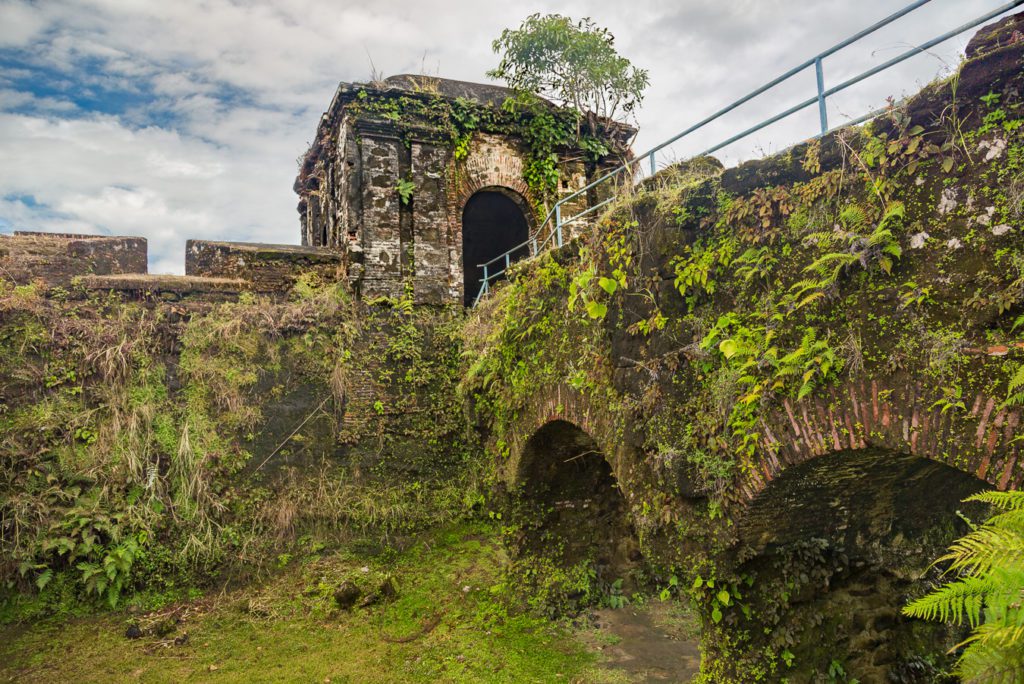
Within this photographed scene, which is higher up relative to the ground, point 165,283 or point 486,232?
point 486,232

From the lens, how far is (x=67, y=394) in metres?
8.69

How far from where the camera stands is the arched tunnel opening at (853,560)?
4.63 meters

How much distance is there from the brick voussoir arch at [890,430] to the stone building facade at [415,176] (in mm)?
7344

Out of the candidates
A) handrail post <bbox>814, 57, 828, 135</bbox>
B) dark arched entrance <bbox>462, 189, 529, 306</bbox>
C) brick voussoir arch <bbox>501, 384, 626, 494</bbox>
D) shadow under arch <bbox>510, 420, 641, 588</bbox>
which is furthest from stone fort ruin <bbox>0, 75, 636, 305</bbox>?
handrail post <bbox>814, 57, 828, 135</bbox>

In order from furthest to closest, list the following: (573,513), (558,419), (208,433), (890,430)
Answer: (208,433), (573,513), (558,419), (890,430)

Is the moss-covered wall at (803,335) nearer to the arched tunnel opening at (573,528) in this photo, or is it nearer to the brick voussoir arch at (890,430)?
the brick voussoir arch at (890,430)

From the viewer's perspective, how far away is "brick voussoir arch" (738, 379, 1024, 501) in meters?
3.33

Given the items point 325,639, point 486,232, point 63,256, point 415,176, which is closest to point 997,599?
point 325,639

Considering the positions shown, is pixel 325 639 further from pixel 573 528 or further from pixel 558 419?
pixel 558 419

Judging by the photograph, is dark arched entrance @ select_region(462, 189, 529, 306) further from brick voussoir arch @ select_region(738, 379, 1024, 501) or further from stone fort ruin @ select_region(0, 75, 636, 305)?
brick voussoir arch @ select_region(738, 379, 1024, 501)

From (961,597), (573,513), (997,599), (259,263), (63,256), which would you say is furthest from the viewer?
(259,263)

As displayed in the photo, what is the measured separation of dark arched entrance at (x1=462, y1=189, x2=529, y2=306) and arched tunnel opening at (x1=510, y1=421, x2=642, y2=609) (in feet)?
22.7

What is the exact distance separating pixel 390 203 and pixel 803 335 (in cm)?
808

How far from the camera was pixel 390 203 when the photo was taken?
10969 mm
